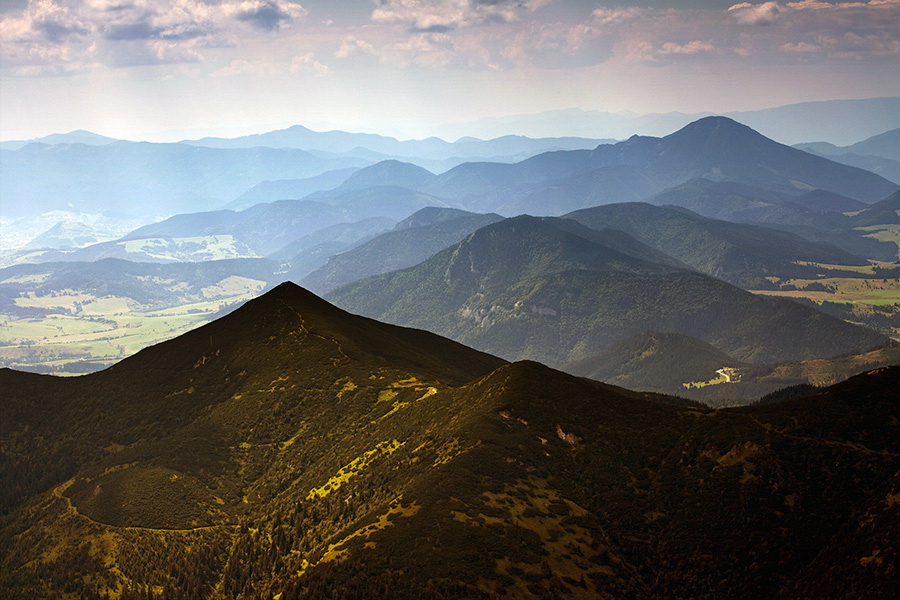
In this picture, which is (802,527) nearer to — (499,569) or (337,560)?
(499,569)

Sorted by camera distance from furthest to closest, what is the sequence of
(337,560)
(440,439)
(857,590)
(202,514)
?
(202,514) → (440,439) → (337,560) → (857,590)

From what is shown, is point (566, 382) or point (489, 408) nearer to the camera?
point (489, 408)

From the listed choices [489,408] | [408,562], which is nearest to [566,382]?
[489,408]

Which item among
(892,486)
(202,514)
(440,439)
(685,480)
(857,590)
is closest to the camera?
(857,590)

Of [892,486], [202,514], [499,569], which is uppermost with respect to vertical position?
[892,486]

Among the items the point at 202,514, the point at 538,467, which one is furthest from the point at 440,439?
the point at 202,514

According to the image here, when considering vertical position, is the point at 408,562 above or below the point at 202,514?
above
